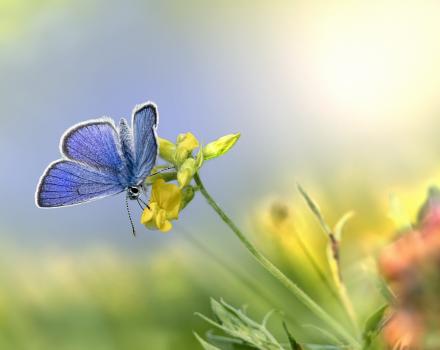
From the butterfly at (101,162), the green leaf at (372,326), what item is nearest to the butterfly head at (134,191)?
the butterfly at (101,162)

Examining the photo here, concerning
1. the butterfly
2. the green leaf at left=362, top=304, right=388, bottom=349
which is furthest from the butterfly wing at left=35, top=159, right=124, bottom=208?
the green leaf at left=362, top=304, right=388, bottom=349

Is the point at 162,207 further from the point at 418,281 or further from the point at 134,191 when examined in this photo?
the point at 418,281

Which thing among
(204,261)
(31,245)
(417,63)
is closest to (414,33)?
(417,63)

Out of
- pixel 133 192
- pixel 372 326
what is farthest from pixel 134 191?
Answer: pixel 372 326

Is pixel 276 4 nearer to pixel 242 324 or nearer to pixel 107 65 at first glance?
pixel 107 65

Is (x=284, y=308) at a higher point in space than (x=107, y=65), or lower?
lower

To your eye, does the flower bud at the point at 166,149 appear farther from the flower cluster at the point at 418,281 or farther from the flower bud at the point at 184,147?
the flower cluster at the point at 418,281

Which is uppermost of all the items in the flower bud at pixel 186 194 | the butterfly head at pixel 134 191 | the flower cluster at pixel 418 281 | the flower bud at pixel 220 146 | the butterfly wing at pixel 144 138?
the butterfly wing at pixel 144 138
